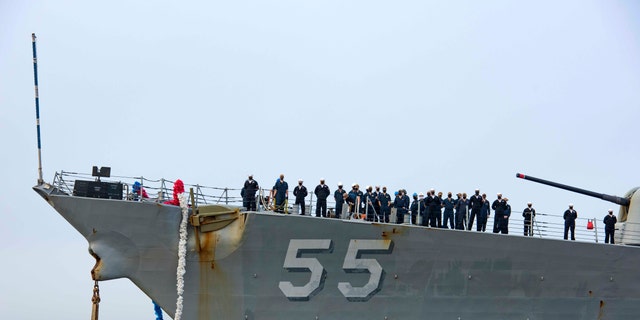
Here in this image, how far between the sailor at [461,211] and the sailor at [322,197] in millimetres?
3085

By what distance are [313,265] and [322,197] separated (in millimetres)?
1827

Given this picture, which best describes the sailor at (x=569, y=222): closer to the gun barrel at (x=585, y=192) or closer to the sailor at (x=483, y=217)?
the gun barrel at (x=585, y=192)

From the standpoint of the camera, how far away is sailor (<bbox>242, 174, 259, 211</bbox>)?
21625 millimetres

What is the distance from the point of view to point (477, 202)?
2308 cm

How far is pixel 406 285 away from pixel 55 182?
7638mm

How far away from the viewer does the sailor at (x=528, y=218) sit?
74.5 ft

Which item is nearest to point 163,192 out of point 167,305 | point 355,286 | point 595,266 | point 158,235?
point 158,235

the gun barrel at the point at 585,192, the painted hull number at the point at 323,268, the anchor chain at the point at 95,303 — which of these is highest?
the gun barrel at the point at 585,192

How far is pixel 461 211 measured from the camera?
2303 centimetres

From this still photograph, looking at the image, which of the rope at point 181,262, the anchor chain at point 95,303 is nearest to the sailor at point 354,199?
the rope at point 181,262

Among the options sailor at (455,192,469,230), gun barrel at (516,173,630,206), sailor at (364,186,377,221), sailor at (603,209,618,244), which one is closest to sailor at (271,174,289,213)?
sailor at (364,186,377,221)

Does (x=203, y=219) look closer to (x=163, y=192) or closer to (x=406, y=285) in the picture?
(x=163, y=192)

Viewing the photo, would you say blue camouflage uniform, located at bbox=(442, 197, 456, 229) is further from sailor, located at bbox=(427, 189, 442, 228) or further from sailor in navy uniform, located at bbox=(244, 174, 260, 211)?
sailor in navy uniform, located at bbox=(244, 174, 260, 211)

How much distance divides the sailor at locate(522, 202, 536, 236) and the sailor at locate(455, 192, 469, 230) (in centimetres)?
138
